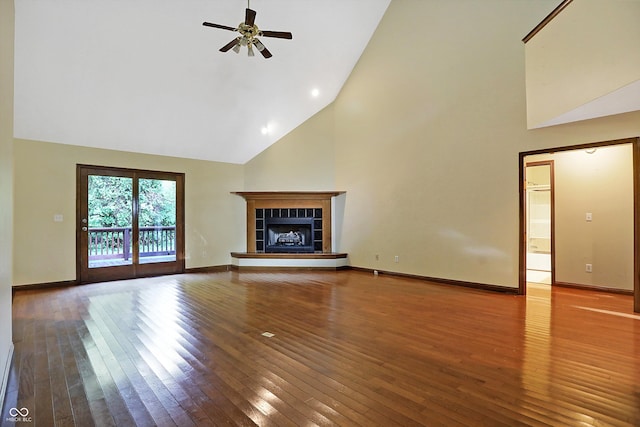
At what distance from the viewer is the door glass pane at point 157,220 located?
627 cm

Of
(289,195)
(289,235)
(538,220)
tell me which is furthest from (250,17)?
(538,220)

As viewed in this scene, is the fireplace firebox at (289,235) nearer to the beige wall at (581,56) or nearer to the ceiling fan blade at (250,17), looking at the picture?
the ceiling fan blade at (250,17)

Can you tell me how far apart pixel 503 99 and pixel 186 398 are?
208 inches

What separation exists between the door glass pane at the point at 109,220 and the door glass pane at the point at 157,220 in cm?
22

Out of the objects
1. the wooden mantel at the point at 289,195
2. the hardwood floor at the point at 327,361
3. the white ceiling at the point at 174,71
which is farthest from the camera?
the wooden mantel at the point at 289,195

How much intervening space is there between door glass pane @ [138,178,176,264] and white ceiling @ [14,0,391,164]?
751 mm

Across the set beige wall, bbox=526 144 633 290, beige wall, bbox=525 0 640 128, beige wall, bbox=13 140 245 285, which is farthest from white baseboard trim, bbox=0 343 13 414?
beige wall, bbox=526 144 633 290

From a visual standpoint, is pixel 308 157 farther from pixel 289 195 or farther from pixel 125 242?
pixel 125 242

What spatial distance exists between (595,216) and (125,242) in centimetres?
810

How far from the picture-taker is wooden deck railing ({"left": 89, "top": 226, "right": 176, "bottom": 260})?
5.77m

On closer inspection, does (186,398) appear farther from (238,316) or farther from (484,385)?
(484,385)

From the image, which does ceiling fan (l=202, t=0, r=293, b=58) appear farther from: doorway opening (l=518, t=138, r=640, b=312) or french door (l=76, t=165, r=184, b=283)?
doorway opening (l=518, t=138, r=640, b=312)

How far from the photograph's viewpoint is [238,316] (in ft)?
11.9

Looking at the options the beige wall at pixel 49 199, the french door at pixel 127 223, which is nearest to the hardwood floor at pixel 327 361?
the beige wall at pixel 49 199
